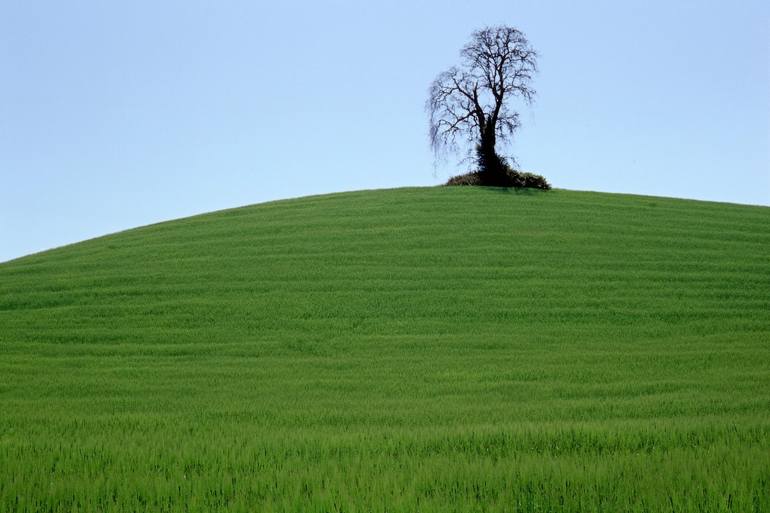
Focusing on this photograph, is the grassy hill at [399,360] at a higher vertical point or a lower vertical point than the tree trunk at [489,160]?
lower

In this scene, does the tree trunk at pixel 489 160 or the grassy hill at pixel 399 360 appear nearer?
the grassy hill at pixel 399 360

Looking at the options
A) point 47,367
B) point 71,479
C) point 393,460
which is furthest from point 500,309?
point 71,479

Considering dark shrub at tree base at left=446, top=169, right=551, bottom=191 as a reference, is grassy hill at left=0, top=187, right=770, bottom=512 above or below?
below

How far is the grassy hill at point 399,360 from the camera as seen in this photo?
6.31 meters

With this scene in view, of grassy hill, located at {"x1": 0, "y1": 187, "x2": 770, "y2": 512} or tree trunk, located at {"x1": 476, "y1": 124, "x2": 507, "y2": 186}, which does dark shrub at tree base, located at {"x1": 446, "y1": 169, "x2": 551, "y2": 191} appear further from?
grassy hill, located at {"x1": 0, "y1": 187, "x2": 770, "y2": 512}

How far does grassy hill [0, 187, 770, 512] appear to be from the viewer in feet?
20.7

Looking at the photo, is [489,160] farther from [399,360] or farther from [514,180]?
[399,360]

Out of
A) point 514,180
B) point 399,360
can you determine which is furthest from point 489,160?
point 399,360

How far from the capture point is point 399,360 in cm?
1639

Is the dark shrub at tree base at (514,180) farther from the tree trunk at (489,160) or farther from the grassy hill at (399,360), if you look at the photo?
the grassy hill at (399,360)

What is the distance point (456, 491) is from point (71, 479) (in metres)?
3.29

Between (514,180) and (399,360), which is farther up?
(514,180)

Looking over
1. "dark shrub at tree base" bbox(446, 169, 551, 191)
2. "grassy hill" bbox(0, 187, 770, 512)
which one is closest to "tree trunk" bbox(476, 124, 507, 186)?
"dark shrub at tree base" bbox(446, 169, 551, 191)

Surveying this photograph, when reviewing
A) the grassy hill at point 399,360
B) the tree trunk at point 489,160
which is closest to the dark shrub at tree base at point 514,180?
the tree trunk at point 489,160
